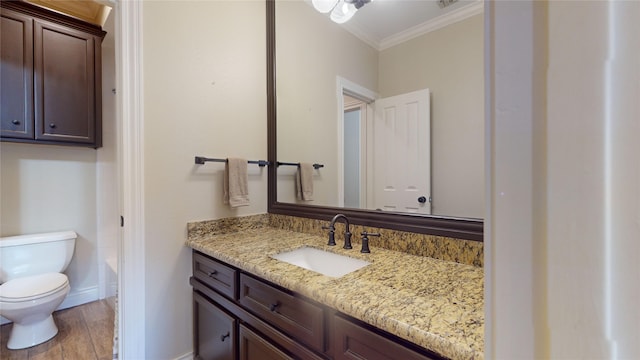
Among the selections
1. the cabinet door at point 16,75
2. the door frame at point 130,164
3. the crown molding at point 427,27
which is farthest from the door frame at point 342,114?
the cabinet door at point 16,75

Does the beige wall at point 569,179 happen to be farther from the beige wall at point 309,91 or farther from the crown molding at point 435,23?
the beige wall at point 309,91

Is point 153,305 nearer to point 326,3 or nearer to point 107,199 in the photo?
point 107,199

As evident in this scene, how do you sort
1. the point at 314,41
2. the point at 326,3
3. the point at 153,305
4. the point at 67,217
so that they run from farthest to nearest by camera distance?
the point at 67,217 < the point at 314,41 < the point at 326,3 < the point at 153,305

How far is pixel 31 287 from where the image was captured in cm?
187

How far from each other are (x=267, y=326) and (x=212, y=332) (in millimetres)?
540

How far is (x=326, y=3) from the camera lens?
1.69 m

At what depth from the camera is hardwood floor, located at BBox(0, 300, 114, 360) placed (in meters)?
1.78

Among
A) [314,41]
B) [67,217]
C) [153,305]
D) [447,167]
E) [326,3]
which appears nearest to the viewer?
[447,167]

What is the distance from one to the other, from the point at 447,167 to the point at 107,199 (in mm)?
2890

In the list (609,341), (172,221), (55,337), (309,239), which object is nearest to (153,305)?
(172,221)

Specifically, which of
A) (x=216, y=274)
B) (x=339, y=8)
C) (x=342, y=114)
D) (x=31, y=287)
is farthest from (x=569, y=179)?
(x=31, y=287)

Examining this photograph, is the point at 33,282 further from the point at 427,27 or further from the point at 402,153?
the point at 427,27

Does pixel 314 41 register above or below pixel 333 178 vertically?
above

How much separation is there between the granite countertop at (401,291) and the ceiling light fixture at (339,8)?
1336 mm
